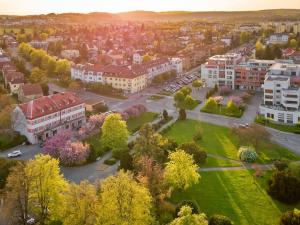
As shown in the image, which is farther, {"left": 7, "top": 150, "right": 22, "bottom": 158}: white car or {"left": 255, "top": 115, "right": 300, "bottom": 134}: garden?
{"left": 255, "top": 115, "right": 300, "bottom": 134}: garden

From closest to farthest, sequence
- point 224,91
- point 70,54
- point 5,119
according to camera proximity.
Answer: point 5,119
point 224,91
point 70,54

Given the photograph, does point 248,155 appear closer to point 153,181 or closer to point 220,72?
point 153,181

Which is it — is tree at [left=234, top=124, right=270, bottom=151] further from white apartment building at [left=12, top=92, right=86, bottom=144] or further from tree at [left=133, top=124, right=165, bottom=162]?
white apartment building at [left=12, top=92, right=86, bottom=144]

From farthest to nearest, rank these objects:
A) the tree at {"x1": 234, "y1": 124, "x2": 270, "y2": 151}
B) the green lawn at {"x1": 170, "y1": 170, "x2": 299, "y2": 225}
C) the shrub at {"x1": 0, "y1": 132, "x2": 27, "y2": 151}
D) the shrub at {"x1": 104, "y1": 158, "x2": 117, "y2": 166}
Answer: the shrub at {"x1": 0, "y1": 132, "x2": 27, "y2": 151} < the tree at {"x1": 234, "y1": 124, "x2": 270, "y2": 151} < the shrub at {"x1": 104, "y1": 158, "x2": 117, "y2": 166} < the green lawn at {"x1": 170, "y1": 170, "x2": 299, "y2": 225}

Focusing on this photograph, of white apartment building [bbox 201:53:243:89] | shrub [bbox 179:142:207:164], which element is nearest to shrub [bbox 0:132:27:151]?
shrub [bbox 179:142:207:164]

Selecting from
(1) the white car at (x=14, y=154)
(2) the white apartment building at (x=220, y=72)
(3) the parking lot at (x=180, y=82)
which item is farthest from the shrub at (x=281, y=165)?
(2) the white apartment building at (x=220, y=72)

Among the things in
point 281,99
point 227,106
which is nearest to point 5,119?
point 227,106
